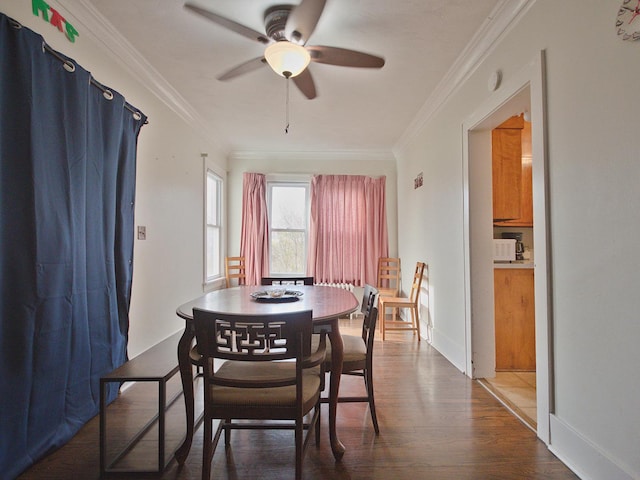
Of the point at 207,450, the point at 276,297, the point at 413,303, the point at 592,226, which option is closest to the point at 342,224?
the point at 413,303

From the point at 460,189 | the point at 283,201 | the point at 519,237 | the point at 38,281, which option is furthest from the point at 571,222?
the point at 283,201

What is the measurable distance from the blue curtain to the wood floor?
0.22 meters

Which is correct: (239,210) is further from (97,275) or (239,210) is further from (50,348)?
(50,348)

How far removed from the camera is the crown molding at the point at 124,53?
1931mm

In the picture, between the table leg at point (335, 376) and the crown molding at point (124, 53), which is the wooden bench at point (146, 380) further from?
the crown molding at point (124, 53)

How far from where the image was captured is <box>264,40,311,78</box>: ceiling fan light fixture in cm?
187

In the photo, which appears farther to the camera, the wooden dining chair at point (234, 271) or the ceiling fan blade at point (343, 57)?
the wooden dining chair at point (234, 271)

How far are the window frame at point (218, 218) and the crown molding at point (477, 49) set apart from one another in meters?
2.74

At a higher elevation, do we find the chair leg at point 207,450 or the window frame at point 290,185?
the window frame at point 290,185

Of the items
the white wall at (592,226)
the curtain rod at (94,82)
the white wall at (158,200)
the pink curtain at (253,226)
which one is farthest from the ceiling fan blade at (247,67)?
the pink curtain at (253,226)

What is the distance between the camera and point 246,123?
3898 millimetres

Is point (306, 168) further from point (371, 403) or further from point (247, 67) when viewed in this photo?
point (371, 403)

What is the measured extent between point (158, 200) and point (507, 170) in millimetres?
3217

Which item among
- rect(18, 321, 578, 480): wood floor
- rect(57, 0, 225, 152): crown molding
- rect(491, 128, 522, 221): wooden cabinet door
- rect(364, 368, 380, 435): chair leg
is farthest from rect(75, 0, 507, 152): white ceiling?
rect(18, 321, 578, 480): wood floor
